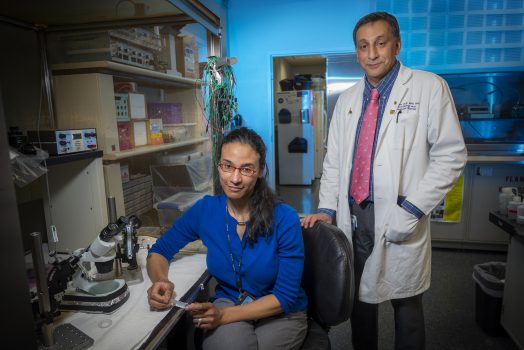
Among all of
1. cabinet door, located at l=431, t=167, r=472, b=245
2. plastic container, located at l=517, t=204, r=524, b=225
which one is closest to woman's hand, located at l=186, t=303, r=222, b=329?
plastic container, located at l=517, t=204, r=524, b=225

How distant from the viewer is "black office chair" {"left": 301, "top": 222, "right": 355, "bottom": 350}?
112 cm

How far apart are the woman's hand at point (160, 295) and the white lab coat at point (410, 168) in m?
0.83

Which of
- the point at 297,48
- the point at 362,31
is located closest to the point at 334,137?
the point at 362,31

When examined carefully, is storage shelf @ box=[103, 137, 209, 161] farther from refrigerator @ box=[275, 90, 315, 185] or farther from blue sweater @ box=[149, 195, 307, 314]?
refrigerator @ box=[275, 90, 315, 185]

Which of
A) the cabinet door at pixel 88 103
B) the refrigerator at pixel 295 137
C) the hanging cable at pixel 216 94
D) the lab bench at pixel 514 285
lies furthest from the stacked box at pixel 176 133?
the refrigerator at pixel 295 137

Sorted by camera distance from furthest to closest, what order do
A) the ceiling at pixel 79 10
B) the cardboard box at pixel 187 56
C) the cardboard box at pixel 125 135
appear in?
the cardboard box at pixel 187 56
the cardboard box at pixel 125 135
the ceiling at pixel 79 10

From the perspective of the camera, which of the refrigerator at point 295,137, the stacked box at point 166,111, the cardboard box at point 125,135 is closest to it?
the cardboard box at point 125,135

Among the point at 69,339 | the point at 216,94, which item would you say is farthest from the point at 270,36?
the point at 69,339

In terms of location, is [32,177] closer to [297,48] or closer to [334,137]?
[334,137]

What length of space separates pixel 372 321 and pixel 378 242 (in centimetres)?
45

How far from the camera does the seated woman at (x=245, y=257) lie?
111 centimetres

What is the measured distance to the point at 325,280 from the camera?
1.18m

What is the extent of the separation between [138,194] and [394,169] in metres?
1.37

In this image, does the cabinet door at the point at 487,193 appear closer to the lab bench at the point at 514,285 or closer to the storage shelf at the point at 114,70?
the lab bench at the point at 514,285
